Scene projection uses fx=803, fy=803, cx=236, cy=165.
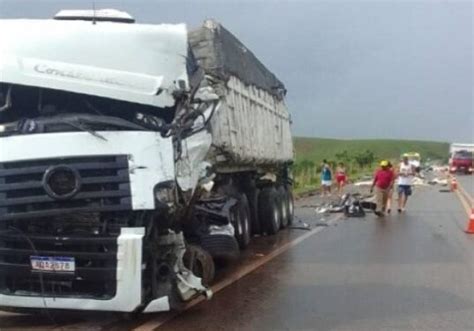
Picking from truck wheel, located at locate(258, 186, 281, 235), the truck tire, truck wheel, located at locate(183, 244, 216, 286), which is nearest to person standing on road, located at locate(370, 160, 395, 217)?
truck wheel, located at locate(258, 186, 281, 235)

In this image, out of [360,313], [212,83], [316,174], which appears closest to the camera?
[360,313]

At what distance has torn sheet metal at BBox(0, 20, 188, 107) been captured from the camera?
7305mm

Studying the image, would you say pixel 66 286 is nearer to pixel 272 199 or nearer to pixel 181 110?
pixel 181 110

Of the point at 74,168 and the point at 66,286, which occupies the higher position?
the point at 74,168

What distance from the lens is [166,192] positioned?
717 centimetres

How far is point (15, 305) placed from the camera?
7.17m

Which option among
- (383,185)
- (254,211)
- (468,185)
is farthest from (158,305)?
(468,185)

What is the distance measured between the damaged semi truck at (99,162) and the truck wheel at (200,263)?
4.4 inches

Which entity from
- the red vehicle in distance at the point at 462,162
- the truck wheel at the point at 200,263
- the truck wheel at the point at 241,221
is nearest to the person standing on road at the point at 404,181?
the truck wheel at the point at 241,221

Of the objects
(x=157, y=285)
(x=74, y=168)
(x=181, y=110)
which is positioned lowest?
(x=157, y=285)

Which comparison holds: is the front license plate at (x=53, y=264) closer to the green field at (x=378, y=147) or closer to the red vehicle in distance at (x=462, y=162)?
the red vehicle in distance at (x=462, y=162)

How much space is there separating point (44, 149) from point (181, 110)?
139cm

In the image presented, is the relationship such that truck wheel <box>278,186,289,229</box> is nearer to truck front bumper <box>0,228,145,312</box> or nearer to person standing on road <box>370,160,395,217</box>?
person standing on road <box>370,160,395,217</box>

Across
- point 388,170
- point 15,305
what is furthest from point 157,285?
point 388,170
